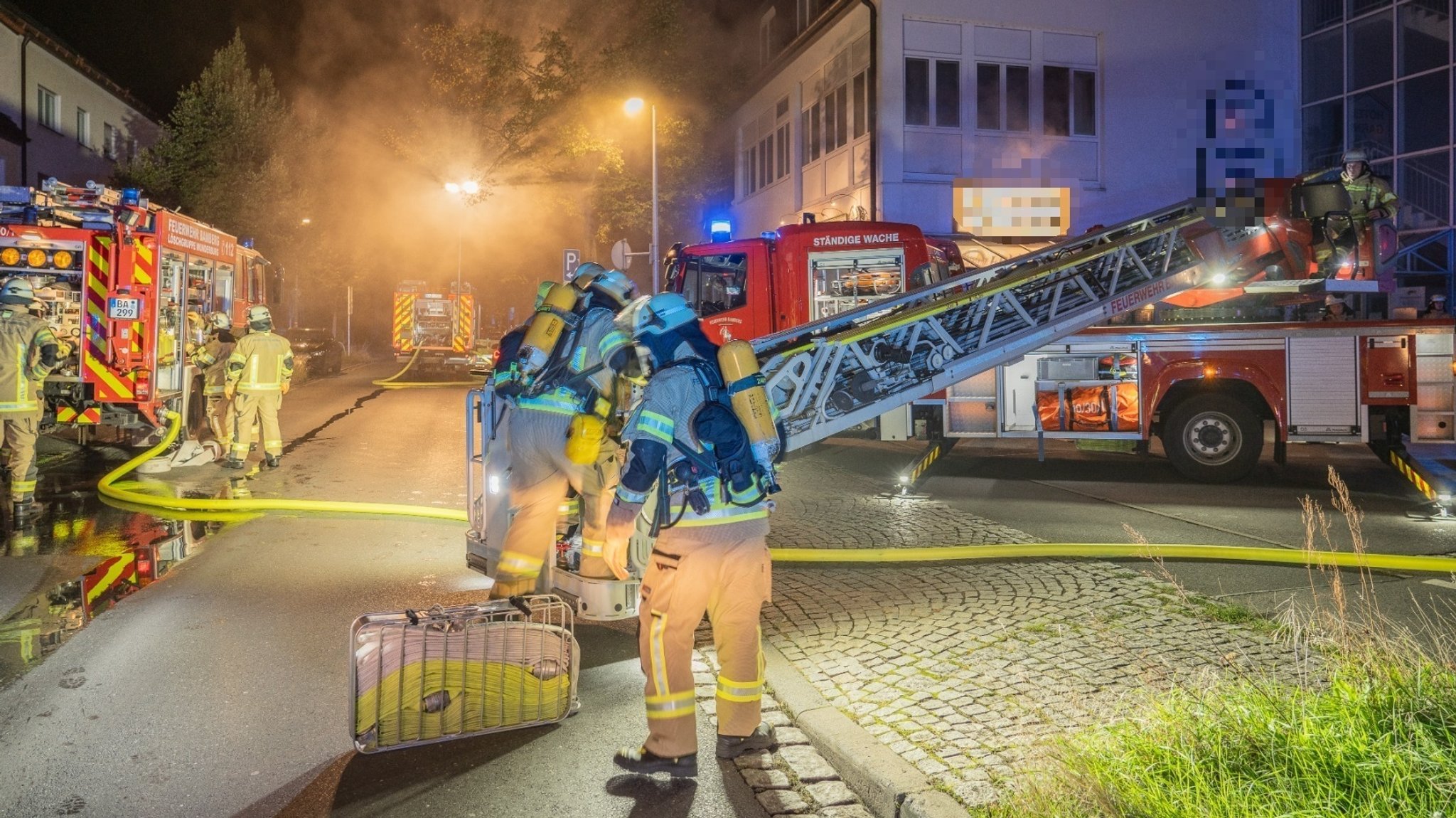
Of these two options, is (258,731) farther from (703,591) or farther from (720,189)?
(720,189)

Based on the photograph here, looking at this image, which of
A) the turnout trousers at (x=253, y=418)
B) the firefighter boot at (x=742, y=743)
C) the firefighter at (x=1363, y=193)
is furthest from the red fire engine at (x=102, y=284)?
the firefighter at (x=1363, y=193)

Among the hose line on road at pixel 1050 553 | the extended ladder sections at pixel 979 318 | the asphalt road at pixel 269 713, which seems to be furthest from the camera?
the extended ladder sections at pixel 979 318

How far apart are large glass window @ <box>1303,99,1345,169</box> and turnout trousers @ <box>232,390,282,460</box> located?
19.0 meters

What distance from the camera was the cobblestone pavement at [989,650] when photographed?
365cm

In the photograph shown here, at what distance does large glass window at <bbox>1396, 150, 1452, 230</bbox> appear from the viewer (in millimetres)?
17453

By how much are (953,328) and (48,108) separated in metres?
28.2

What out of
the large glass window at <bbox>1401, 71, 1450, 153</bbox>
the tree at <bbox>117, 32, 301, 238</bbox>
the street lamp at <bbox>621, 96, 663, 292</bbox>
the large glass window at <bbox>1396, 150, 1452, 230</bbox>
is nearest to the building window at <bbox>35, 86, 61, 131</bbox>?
the tree at <bbox>117, 32, 301, 238</bbox>

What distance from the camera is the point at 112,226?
10.4 m

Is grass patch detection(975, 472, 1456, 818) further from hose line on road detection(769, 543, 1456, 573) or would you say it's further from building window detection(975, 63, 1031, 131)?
building window detection(975, 63, 1031, 131)

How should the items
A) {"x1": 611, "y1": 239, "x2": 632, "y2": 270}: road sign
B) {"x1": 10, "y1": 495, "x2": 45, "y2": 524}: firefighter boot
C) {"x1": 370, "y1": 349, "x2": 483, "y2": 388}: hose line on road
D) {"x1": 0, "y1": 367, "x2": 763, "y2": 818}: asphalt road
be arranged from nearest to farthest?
{"x1": 0, "y1": 367, "x2": 763, "y2": 818}: asphalt road, {"x1": 10, "y1": 495, "x2": 45, "y2": 524}: firefighter boot, {"x1": 611, "y1": 239, "x2": 632, "y2": 270}: road sign, {"x1": 370, "y1": 349, "x2": 483, "y2": 388}: hose line on road

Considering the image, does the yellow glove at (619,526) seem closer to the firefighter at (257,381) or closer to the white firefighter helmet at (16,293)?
the firefighter at (257,381)

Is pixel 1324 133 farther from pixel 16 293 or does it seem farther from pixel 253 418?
pixel 16 293

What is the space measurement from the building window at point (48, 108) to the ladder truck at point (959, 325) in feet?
86.2

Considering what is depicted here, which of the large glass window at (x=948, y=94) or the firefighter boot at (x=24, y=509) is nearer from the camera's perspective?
the firefighter boot at (x=24, y=509)
